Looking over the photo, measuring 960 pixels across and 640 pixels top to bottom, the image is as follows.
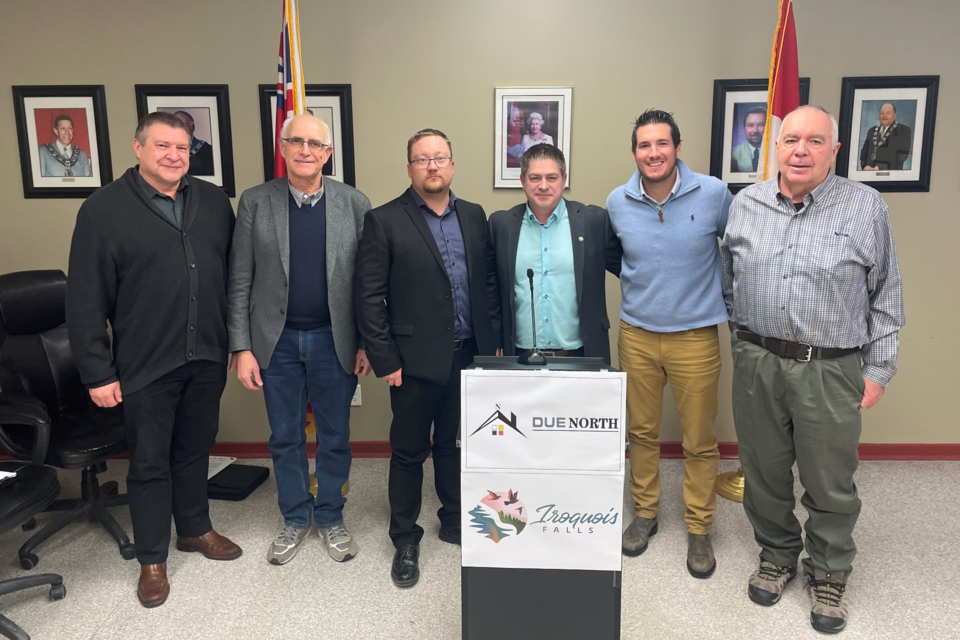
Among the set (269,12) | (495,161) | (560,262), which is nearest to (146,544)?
(560,262)

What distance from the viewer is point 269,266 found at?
2.38m

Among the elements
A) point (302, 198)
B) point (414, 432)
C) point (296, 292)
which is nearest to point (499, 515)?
point (414, 432)

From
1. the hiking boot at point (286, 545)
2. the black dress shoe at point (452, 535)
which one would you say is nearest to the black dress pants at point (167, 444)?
the hiking boot at point (286, 545)

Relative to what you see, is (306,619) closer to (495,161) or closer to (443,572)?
(443,572)

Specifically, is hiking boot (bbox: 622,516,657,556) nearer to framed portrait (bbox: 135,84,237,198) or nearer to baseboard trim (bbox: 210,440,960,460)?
baseboard trim (bbox: 210,440,960,460)

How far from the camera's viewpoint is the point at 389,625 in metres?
2.14

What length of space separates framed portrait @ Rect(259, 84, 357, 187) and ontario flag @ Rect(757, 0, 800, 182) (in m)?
2.06

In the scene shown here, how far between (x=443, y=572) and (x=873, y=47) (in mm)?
3303

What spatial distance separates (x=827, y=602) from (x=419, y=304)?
1758 mm

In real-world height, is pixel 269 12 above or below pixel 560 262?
above

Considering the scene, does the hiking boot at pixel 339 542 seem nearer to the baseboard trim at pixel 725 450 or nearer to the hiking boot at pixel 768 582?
the baseboard trim at pixel 725 450

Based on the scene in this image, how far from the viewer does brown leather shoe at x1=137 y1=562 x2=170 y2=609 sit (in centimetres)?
227

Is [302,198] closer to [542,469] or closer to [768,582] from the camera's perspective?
[542,469]

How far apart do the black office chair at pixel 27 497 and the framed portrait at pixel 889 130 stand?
3856mm
